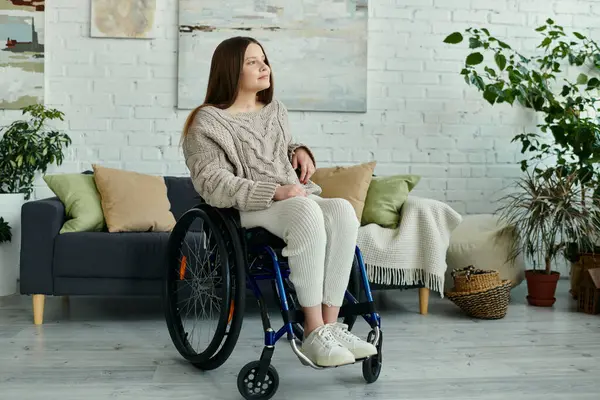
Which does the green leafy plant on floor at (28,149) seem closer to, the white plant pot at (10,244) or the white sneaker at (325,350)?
the white plant pot at (10,244)

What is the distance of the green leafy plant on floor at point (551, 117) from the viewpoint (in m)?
3.27

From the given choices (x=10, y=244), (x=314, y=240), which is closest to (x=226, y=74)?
(x=314, y=240)

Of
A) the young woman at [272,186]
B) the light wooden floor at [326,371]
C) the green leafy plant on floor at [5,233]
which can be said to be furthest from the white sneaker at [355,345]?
the green leafy plant on floor at [5,233]

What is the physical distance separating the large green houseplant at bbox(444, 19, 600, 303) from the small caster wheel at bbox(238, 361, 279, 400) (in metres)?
1.75

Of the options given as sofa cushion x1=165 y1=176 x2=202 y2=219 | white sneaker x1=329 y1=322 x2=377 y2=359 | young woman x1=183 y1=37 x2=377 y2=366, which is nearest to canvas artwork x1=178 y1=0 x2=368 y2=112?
sofa cushion x1=165 y1=176 x2=202 y2=219

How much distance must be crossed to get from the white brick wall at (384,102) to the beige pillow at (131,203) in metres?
0.56

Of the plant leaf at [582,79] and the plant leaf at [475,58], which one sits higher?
the plant leaf at [475,58]

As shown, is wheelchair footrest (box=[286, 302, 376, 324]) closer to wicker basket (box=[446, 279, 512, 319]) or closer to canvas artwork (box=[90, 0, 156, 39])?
wicker basket (box=[446, 279, 512, 319])

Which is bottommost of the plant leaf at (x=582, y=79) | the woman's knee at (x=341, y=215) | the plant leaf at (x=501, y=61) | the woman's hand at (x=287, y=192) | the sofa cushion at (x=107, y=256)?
the sofa cushion at (x=107, y=256)

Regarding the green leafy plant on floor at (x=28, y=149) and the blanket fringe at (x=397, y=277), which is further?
the green leafy plant on floor at (x=28, y=149)

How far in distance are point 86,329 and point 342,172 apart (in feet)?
4.20

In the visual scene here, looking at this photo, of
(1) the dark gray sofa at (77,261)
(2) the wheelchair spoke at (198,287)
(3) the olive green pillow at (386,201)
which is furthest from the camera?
(3) the olive green pillow at (386,201)

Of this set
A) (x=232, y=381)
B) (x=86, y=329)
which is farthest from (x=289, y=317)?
(x=86, y=329)

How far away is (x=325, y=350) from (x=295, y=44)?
2225 mm
